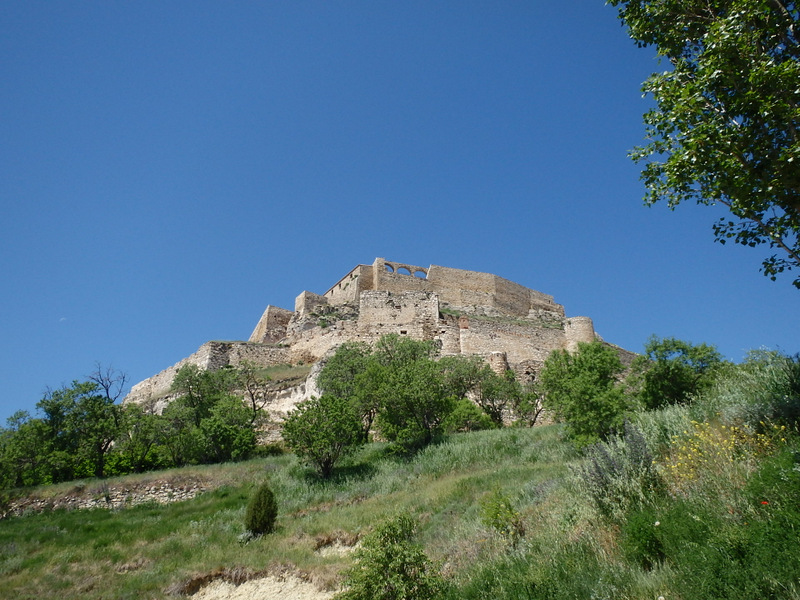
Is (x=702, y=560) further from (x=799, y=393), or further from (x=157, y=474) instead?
(x=157, y=474)

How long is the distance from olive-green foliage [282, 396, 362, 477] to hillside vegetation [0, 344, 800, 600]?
1.99 feet

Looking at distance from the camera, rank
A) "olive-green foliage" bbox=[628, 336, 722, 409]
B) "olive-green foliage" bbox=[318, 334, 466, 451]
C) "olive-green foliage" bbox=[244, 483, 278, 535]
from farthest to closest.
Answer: "olive-green foliage" bbox=[318, 334, 466, 451], "olive-green foliage" bbox=[628, 336, 722, 409], "olive-green foliage" bbox=[244, 483, 278, 535]

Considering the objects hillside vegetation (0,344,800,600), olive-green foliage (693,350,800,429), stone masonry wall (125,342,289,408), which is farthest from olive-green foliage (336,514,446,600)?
stone masonry wall (125,342,289,408)

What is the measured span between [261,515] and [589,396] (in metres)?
8.61

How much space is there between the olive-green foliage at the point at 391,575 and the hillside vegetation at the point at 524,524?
0.03m

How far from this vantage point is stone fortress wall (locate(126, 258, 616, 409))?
102 ft

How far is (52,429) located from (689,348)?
24060 millimetres

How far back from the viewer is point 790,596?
4008mm

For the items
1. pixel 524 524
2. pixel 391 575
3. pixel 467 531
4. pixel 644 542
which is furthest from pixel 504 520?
pixel 644 542

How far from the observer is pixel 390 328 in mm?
31984

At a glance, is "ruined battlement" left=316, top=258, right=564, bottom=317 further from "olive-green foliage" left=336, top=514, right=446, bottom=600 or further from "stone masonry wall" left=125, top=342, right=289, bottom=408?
"olive-green foliage" left=336, top=514, right=446, bottom=600

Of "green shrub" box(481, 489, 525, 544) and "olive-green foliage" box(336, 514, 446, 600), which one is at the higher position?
"green shrub" box(481, 489, 525, 544)

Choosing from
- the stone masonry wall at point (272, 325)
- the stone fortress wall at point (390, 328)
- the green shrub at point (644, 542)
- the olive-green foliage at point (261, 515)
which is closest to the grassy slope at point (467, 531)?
the green shrub at point (644, 542)

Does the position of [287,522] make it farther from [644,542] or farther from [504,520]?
[644,542]
